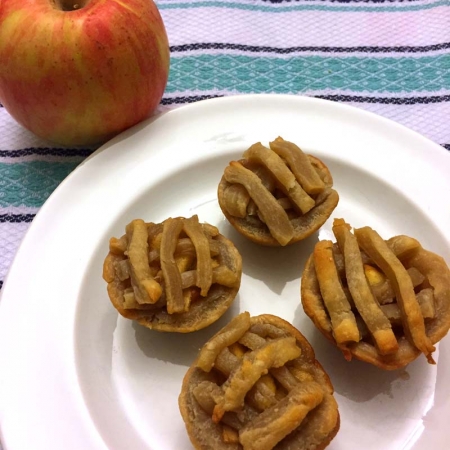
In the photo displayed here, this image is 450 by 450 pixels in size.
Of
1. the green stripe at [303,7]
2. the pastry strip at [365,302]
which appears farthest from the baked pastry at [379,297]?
the green stripe at [303,7]

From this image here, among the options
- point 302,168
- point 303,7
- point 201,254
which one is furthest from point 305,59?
point 201,254

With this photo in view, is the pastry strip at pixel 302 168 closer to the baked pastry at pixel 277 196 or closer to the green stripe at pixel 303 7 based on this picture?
the baked pastry at pixel 277 196

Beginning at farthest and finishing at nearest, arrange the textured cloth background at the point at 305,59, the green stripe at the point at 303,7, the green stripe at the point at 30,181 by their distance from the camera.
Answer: the green stripe at the point at 303,7 < the textured cloth background at the point at 305,59 < the green stripe at the point at 30,181

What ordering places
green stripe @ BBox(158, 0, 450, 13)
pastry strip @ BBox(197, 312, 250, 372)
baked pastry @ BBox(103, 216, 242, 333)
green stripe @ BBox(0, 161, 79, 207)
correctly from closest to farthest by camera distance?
pastry strip @ BBox(197, 312, 250, 372) → baked pastry @ BBox(103, 216, 242, 333) → green stripe @ BBox(0, 161, 79, 207) → green stripe @ BBox(158, 0, 450, 13)

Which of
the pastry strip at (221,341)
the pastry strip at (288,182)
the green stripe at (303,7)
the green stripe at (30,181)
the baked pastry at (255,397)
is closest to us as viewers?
the baked pastry at (255,397)


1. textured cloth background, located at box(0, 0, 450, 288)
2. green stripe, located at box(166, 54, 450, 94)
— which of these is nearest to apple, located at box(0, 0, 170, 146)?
textured cloth background, located at box(0, 0, 450, 288)

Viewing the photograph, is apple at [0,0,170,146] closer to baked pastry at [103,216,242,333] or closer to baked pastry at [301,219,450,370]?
baked pastry at [103,216,242,333]
